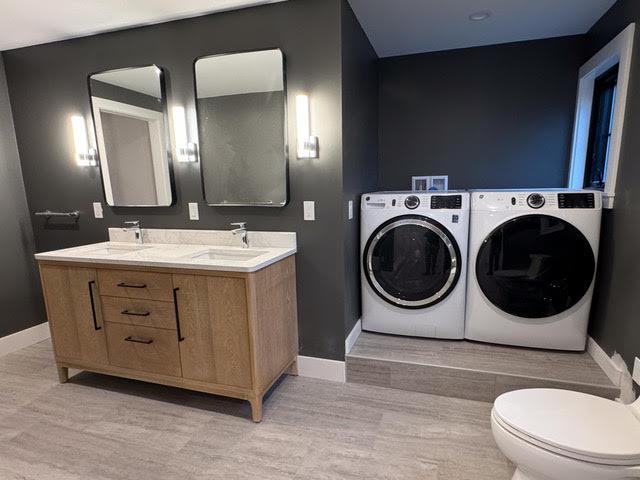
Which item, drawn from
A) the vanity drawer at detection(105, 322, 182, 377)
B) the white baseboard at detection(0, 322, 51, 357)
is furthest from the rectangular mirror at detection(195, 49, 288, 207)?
the white baseboard at detection(0, 322, 51, 357)

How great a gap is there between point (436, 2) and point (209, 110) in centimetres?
161

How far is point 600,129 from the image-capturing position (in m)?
2.55

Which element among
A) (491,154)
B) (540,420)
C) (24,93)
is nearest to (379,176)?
(491,154)

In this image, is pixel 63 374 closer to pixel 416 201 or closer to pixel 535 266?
pixel 416 201

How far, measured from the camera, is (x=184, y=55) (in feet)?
7.48

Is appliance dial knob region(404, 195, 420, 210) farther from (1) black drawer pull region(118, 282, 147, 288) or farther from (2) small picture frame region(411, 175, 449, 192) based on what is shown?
(1) black drawer pull region(118, 282, 147, 288)

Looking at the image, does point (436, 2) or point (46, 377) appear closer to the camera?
point (436, 2)

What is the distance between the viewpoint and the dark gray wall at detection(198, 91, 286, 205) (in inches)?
87.2

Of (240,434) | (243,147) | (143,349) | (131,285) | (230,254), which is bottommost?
(240,434)

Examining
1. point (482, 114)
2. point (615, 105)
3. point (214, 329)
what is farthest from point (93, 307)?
point (615, 105)

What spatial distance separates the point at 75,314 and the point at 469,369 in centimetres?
248

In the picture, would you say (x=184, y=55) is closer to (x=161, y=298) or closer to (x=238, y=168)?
(x=238, y=168)

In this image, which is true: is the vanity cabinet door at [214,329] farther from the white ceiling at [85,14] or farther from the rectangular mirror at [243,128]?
the white ceiling at [85,14]

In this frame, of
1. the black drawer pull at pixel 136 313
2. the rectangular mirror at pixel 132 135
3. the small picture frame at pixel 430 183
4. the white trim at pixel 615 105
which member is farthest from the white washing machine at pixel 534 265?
the rectangular mirror at pixel 132 135
